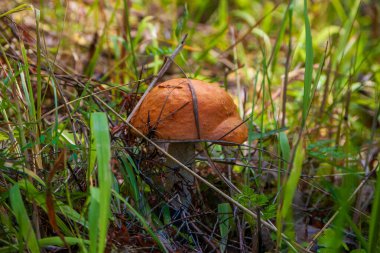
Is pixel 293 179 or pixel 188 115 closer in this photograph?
pixel 293 179

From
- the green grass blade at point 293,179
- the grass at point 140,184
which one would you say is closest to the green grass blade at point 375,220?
the grass at point 140,184

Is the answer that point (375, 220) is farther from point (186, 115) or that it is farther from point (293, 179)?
point (186, 115)

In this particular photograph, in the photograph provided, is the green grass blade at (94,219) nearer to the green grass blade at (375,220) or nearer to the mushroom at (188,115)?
the mushroom at (188,115)

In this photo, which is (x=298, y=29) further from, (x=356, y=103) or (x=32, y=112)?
(x=32, y=112)

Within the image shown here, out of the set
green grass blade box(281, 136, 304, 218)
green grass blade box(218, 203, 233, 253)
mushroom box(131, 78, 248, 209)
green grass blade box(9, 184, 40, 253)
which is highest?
mushroom box(131, 78, 248, 209)

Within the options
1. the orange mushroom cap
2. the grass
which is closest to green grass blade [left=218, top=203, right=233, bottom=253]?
the grass

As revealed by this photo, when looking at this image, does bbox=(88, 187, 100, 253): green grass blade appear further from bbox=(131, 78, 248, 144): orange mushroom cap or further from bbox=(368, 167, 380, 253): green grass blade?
bbox=(368, 167, 380, 253): green grass blade

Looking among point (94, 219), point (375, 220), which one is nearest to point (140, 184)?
point (94, 219)
